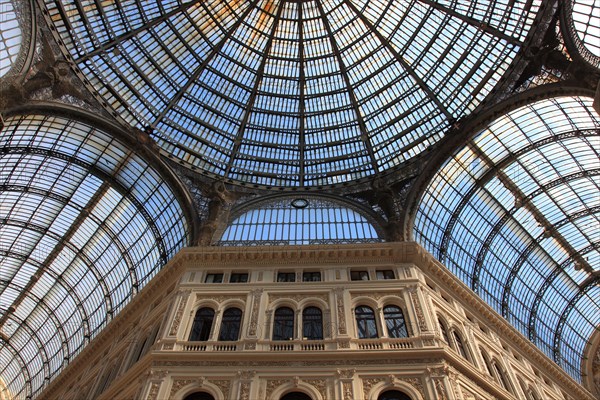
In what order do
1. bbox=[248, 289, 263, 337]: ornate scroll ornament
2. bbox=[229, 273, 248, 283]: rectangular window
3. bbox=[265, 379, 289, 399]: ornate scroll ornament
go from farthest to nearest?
bbox=[229, 273, 248, 283]: rectangular window < bbox=[248, 289, 263, 337]: ornate scroll ornament < bbox=[265, 379, 289, 399]: ornate scroll ornament

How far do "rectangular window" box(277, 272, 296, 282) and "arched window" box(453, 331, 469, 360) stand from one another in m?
9.91

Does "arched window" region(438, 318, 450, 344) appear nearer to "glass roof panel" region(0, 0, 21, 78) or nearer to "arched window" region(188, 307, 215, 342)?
"arched window" region(188, 307, 215, 342)

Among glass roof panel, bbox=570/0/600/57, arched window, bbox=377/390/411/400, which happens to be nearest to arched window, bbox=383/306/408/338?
arched window, bbox=377/390/411/400

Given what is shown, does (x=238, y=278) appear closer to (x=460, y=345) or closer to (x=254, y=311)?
(x=254, y=311)

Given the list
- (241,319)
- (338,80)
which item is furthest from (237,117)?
(241,319)

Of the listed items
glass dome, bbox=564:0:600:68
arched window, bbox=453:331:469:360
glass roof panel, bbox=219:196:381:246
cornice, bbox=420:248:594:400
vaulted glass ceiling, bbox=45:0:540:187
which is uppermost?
vaulted glass ceiling, bbox=45:0:540:187

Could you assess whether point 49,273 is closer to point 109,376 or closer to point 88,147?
point 88,147

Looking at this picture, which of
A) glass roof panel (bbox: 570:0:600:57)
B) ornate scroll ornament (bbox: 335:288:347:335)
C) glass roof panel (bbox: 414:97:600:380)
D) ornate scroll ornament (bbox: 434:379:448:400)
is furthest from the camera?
glass roof panel (bbox: 414:97:600:380)

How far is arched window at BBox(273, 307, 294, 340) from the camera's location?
1014 inches

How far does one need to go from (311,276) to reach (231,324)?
6103 millimetres

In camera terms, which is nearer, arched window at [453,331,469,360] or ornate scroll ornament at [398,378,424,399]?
ornate scroll ornament at [398,378,424,399]

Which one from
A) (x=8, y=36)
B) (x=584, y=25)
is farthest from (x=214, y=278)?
(x=584, y=25)

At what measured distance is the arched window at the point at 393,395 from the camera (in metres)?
21.9

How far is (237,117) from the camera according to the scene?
43812 mm
